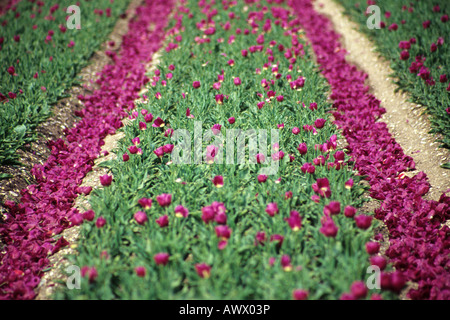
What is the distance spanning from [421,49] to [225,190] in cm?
441

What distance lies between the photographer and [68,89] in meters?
5.27

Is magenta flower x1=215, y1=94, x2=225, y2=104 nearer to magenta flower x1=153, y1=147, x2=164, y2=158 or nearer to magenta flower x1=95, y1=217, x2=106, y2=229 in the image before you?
magenta flower x1=153, y1=147, x2=164, y2=158

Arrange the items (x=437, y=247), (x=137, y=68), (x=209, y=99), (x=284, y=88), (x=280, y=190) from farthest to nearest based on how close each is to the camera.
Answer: (x=137, y=68) < (x=284, y=88) < (x=209, y=99) < (x=280, y=190) < (x=437, y=247)

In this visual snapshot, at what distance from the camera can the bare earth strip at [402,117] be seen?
352 cm

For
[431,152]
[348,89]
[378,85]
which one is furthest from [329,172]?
[378,85]

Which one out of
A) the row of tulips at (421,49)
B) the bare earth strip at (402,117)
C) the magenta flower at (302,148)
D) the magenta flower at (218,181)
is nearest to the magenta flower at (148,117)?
the magenta flower at (218,181)

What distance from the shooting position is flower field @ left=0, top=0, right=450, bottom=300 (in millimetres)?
2184

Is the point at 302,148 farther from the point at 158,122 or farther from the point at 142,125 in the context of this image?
the point at 142,125

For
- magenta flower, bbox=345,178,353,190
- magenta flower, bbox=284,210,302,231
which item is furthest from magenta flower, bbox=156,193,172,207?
magenta flower, bbox=345,178,353,190

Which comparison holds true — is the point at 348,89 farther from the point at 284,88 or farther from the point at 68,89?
the point at 68,89

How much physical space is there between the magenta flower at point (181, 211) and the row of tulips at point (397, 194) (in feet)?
5.80

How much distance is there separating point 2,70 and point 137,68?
227 centimetres
